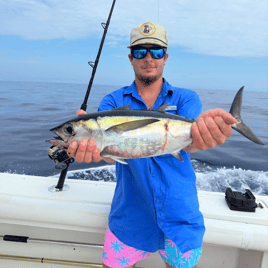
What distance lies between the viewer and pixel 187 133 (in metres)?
1.72

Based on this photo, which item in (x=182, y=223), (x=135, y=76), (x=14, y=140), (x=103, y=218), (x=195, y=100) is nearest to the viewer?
(x=182, y=223)

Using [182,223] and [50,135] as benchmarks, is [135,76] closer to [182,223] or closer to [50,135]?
[182,223]

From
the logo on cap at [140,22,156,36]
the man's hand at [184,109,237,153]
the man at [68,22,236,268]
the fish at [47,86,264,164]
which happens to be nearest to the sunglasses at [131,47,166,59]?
the man at [68,22,236,268]

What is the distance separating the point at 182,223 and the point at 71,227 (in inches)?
54.3

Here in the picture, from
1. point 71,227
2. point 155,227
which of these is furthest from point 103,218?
point 155,227

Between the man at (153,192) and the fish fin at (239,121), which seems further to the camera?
the man at (153,192)

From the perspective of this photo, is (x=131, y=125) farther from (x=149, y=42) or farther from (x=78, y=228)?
(x=78, y=228)

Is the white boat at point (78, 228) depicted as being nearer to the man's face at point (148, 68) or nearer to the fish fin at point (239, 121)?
the fish fin at point (239, 121)

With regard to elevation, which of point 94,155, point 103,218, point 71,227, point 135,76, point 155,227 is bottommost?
point 71,227

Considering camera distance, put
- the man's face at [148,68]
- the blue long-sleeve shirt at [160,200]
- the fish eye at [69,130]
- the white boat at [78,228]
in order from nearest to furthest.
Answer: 1. the fish eye at [69,130]
2. the blue long-sleeve shirt at [160,200]
3. the man's face at [148,68]
4. the white boat at [78,228]

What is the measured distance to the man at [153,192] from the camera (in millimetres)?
1992

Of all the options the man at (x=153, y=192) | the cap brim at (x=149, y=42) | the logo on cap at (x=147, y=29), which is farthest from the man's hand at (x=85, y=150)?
the logo on cap at (x=147, y=29)

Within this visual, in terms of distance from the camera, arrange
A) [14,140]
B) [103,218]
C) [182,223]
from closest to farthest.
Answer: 1. [182,223]
2. [103,218]
3. [14,140]

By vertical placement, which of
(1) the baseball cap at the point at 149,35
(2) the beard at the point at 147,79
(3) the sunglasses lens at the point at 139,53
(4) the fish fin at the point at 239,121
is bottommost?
(4) the fish fin at the point at 239,121
